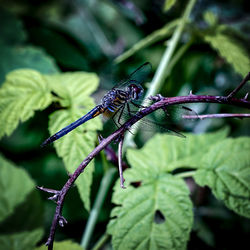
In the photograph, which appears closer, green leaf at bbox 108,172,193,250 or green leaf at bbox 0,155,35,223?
green leaf at bbox 108,172,193,250

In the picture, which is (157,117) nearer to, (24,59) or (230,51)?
(230,51)

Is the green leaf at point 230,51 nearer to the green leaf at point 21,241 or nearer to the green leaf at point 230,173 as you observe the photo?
the green leaf at point 230,173

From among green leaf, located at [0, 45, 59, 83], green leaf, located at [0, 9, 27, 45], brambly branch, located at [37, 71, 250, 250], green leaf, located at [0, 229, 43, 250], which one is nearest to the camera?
brambly branch, located at [37, 71, 250, 250]

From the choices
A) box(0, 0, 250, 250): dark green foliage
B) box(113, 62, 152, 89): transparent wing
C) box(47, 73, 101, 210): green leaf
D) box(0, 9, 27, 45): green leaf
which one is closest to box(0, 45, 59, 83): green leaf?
box(0, 0, 250, 250): dark green foliage

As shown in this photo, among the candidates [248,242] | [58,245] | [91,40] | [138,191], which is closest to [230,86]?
[248,242]

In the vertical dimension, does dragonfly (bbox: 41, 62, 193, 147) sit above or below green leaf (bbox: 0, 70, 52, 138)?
below

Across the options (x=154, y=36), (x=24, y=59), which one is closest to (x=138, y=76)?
(x=154, y=36)

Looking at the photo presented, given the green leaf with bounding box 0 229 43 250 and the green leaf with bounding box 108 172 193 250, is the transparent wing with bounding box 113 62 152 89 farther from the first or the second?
the green leaf with bounding box 0 229 43 250
